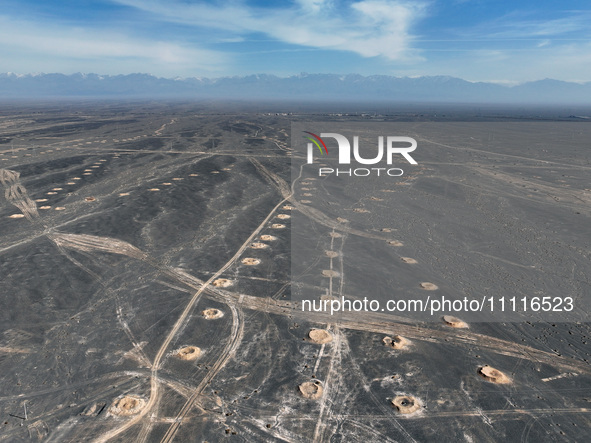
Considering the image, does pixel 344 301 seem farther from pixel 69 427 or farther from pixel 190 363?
pixel 69 427

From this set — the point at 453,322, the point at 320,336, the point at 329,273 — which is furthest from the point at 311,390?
the point at 329,273

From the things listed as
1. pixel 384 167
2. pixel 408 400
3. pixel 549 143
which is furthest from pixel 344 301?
pixel 549 143

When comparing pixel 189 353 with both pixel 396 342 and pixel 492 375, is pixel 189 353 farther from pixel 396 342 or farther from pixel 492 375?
pixel 492 375

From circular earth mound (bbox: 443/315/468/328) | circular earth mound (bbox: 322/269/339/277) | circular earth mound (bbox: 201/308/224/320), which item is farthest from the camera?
circular earth mound (bbox: 322/269/339/277)

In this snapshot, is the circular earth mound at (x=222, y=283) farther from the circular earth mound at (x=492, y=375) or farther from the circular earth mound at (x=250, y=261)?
the circular earth mound at (x=492, y=375)

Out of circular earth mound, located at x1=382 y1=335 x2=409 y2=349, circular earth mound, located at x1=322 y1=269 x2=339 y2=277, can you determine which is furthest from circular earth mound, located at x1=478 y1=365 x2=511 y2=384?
circular earth mound, located at x1=322 y1=269 x2=339 y2=277

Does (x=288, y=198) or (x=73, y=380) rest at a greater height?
(x=288, y=198)

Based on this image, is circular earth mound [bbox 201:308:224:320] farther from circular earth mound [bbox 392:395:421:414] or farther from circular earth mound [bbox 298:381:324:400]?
circular earth mound [bbox 392:395:421:414]
